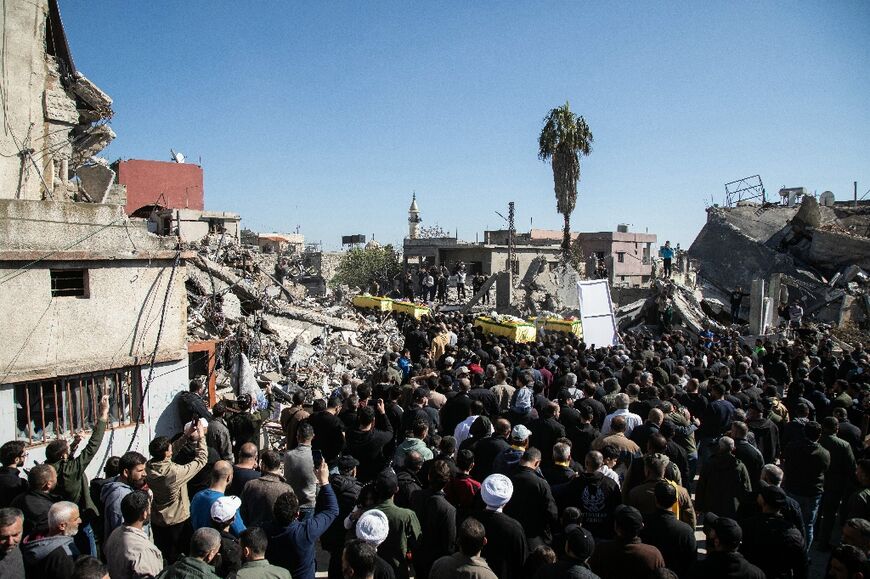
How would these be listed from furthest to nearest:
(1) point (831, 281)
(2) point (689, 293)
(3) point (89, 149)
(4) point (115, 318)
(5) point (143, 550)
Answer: (1) point (831, 281) → (2) point (689, 293) → (3) point (89, 149) → (4) point (115, 318) → (5) point (143, 550)

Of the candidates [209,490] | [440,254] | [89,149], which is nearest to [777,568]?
[209,490]

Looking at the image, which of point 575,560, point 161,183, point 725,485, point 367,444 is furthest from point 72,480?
point 161,183

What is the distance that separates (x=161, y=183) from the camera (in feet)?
117

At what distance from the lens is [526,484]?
540cm

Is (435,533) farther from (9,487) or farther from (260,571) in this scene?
(9,487)

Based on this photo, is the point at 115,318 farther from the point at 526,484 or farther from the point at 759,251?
the point at 759,251

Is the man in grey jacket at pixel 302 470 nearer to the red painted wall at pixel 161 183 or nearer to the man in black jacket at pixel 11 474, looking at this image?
the man in black jacket at pixel 11 474

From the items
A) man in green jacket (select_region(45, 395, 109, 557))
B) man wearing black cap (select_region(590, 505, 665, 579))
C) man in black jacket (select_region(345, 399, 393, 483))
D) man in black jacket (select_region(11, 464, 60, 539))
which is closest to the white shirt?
man in black jacket (select_region(345, 399, 393, 483))

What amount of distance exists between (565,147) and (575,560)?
97.6ft

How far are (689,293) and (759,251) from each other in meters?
13.8

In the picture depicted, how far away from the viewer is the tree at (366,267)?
36656 millimetres

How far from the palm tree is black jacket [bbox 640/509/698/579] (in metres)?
27.4

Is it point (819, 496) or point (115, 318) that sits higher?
point (115, 318)

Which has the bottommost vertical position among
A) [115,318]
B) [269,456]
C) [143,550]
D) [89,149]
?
[143,550]
